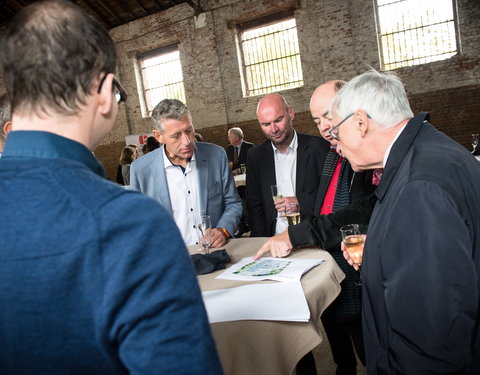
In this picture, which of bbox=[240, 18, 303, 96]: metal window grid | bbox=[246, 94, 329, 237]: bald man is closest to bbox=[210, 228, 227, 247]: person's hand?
bbox=[246, 94, 329, 237]: bald man

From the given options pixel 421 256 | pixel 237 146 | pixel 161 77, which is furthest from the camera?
pixel 161 77

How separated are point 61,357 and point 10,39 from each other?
61 centimetres

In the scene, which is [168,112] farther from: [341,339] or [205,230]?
[341,339]

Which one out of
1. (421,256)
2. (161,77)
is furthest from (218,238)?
(161,77)

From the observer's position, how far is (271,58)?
35.2 feet

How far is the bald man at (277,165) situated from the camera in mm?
2938

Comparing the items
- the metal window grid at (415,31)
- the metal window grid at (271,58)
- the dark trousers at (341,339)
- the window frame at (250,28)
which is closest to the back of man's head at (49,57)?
the dark trousers at (341,339)

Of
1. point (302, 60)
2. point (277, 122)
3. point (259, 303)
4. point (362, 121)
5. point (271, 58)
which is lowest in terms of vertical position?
point (259, 303)

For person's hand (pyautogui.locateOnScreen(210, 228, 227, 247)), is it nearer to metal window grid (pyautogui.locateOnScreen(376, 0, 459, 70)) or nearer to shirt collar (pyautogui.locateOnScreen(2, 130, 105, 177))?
shirt collar (pyautogui.locateOnScreen(2, 130, 105, 177))

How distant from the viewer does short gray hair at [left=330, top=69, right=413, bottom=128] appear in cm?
147

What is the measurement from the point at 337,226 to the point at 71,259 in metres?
1.63

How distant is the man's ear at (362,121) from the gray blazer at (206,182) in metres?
1.41

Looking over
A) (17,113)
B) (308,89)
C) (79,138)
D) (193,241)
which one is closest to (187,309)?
(79,138)

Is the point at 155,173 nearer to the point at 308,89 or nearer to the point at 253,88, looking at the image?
the point at 308,89
